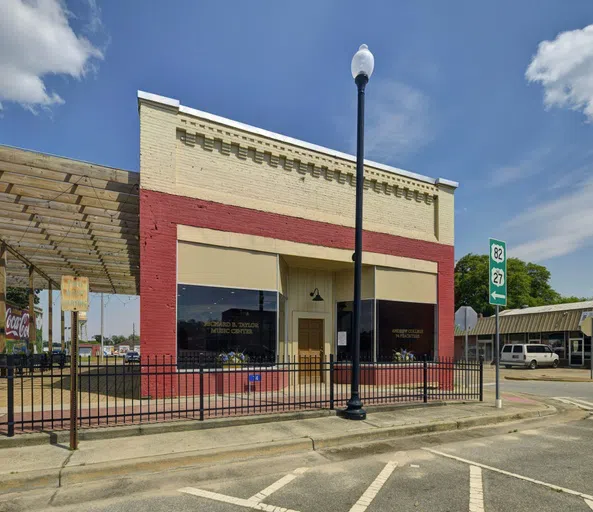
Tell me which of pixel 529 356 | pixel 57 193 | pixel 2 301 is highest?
pixel 57 193

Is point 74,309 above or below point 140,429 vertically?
above

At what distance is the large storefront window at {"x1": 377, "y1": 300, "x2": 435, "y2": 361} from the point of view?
14406 mm

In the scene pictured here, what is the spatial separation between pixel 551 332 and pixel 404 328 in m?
28.9

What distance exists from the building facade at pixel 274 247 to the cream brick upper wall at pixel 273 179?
32 mm

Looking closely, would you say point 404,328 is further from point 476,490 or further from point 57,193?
point 57,193

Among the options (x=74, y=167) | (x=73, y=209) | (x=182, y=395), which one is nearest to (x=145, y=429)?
(x=182, y=395)

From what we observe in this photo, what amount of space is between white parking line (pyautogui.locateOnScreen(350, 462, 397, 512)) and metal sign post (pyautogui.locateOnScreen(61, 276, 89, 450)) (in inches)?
164

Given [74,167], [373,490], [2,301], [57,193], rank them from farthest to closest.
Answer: [2,301]
[57,193]
[74,167]
[373,490]

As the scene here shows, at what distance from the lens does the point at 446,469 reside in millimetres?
6387

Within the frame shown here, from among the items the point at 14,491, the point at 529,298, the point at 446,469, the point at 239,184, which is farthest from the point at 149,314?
the point at 529,298

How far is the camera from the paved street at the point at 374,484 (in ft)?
16.7

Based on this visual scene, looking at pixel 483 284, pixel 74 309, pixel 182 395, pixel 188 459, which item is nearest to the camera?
pixel 188 459

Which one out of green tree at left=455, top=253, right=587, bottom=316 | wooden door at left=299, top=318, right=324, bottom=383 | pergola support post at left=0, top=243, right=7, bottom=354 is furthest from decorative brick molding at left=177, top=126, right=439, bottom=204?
green tree at left=455, top=253, right=587, bottom=316

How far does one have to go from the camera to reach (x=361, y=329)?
14.5 metres
